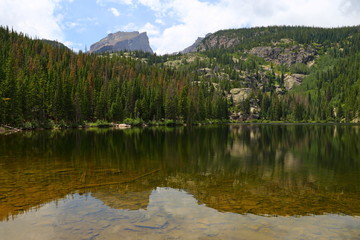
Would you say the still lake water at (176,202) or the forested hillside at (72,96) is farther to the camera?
the forested hillside at (72,96)

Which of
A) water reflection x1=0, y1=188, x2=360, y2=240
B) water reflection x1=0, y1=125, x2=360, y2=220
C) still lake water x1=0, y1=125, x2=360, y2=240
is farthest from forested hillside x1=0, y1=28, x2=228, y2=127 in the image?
water reflection x1=0, y1=188, x2=360, y2=240

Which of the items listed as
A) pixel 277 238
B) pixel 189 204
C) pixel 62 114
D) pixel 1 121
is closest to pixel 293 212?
pixel 277 238

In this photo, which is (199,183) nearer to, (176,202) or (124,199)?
(176,202)

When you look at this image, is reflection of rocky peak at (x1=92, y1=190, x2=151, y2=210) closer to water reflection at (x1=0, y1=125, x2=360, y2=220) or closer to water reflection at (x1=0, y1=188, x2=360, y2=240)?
water reflection at (x1=0, y1=125, x2=360, y2=220)

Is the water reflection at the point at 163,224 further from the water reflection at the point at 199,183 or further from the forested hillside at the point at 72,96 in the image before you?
the forested hillside at the point at 72,96

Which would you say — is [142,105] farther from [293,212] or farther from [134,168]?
[293,212]

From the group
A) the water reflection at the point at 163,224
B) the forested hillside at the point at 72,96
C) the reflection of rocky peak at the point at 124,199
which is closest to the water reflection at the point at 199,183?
the reflection of rocky peak at the point at 124,199

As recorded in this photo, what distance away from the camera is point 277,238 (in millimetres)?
8352

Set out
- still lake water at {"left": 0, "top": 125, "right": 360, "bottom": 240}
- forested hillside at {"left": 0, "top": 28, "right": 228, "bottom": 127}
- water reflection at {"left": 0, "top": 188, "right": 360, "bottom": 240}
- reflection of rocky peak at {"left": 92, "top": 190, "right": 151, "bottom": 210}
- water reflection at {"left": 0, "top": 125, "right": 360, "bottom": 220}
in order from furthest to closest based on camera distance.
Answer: forested hillside at {"left": 0, "top": 28, "right": 228, "bottom": 127}
water reflection at {"left": 0, "top": 125, "right": 360, "bottom": 220}
reflection of rocky peak at {"left": 92, "top": 190, "right": 151, "bottom": 210}
still lake water at {"left": 0, "top": 125, "right": 360, "bottom": 240}
water reflection at {"left": 0, "top": 188, "right": 360, "bottom": 240}

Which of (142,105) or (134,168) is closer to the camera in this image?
(134,168)

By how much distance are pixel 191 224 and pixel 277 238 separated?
114 inches

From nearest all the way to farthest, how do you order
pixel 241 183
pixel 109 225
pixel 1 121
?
1. pixel 109 225
2. pixel 241 183
3. pixel 1 121

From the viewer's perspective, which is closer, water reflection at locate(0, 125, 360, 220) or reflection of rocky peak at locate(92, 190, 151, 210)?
reflection of rocky peak at locate(92, 190, 151, 210)

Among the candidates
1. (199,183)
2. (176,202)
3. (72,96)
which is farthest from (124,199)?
(72,96)
